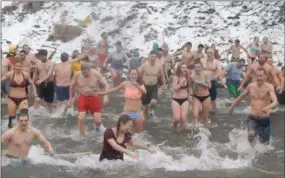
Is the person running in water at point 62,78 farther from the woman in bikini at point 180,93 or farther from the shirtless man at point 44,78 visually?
the woman in bikini at point 180,93

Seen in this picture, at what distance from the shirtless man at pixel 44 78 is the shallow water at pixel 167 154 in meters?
0.49

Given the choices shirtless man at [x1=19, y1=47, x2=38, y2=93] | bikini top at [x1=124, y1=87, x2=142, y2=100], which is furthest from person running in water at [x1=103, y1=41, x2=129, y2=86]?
bikini top at [x1=124, y1=87, x2=142, y2=100]

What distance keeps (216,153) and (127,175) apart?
6.63 ft

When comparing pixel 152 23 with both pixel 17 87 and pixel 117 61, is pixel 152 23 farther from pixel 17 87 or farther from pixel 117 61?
pixel 17 87

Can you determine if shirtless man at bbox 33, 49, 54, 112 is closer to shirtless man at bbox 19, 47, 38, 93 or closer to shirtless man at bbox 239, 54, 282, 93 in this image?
shirtless man at bbox 19, 47, 38, 93

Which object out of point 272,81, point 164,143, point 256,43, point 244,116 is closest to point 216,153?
point 164,143

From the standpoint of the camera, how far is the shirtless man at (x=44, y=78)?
486 inches

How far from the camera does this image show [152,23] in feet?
75.6

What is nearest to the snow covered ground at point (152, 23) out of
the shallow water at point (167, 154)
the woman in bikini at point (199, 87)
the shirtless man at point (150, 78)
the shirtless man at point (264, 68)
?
the shirtless man at point (150, 78)

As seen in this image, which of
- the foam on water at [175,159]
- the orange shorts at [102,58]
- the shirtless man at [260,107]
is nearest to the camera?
the foam on water at [175,159]

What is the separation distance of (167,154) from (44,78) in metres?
3.95

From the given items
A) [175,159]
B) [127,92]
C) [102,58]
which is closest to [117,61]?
[102,58]

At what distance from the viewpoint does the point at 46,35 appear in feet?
73.7

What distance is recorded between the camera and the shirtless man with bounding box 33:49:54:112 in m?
12.3
